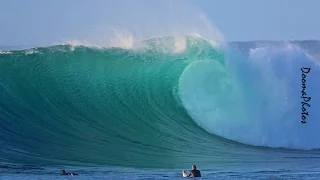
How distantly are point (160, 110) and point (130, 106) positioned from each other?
25.9 inches

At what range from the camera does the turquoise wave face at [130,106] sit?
701 inches

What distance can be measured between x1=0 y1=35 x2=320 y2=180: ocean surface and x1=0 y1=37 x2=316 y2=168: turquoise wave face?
23mm

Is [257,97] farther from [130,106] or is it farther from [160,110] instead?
[130,106]

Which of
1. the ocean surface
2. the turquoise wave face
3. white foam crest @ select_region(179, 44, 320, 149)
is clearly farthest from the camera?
white foam crest @ select_region(179, 44, 320, 149)

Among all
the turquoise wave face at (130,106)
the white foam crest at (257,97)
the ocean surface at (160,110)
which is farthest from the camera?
the white foam crest at (257,97)

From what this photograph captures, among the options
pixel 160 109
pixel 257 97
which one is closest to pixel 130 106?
pixel 160 109

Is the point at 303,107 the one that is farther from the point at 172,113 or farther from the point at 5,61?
the point at 5,61

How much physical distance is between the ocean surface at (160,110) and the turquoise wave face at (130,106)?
23 mm

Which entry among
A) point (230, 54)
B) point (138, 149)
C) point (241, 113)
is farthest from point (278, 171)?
point (230, 54)

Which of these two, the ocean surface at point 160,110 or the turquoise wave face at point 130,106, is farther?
the turquoise wave face at point 130,106

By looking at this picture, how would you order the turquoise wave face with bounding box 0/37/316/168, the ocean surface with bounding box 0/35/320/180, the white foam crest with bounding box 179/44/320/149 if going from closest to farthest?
the ocean surface with bounding box 0/35/320/180, the turquoise wave face with bounding box 0/37/316/168, the white foam crest with bounding box 179/44/320/149

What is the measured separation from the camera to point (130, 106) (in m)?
20.7

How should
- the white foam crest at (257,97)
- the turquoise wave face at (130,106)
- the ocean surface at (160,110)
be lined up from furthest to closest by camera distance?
the white foam crest at (257,97)
the turquoise wave face at (130,106)
the ocean surface at (160,110)

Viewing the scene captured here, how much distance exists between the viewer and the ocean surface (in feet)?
56.0
